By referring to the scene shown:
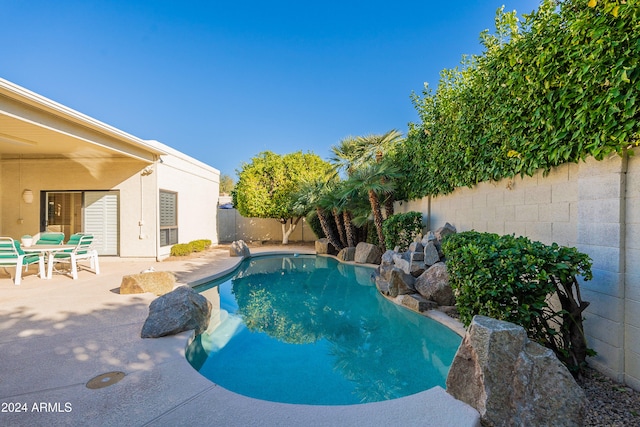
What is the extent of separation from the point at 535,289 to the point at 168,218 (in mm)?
11753

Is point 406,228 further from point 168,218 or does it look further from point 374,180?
point 168,218

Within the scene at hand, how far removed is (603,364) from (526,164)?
2.48m

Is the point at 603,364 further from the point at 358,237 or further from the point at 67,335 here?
the point at 358,237

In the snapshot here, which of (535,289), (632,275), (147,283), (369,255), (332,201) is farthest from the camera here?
(332,201)

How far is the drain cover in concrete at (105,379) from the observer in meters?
2.76

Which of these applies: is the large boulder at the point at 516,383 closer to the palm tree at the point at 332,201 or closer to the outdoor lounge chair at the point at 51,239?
the palm tree at the point at 332,201

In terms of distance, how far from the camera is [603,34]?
9.12ft

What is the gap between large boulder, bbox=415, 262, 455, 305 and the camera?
5.57 meters

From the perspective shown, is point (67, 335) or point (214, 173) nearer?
point (67, 335)

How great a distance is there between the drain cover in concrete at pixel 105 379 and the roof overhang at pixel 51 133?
5303 millimetres

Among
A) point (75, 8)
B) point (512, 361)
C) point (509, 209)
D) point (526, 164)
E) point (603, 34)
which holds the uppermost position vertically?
point (75, 8)

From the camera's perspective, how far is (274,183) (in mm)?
16125

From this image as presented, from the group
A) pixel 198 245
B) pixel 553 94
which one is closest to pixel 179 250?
pixel 198 245

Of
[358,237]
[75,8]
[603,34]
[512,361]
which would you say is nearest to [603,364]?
[512,361]
